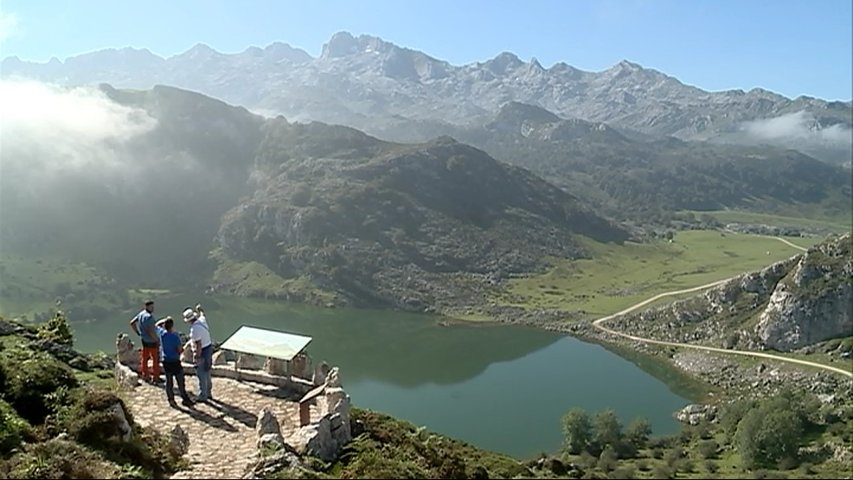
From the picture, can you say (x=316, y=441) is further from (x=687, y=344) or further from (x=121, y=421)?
(x=687, y=344)

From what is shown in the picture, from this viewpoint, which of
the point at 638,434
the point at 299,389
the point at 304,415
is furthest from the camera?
the point at 638,434

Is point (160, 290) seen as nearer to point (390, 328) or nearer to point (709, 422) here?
point (390, 328)

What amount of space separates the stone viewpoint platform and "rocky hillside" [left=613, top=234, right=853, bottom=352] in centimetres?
12203

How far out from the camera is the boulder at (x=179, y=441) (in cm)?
1678

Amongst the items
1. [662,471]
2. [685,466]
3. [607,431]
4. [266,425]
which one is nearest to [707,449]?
[685,466]

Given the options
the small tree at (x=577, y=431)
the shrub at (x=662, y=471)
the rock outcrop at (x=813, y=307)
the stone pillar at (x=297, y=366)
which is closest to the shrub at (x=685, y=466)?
the shrub at (x=662, y=471)

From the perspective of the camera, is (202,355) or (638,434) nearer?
(202,355)

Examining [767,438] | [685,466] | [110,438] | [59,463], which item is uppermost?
[59,463]

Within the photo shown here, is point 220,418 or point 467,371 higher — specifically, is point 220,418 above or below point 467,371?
above

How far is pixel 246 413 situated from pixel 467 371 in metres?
104

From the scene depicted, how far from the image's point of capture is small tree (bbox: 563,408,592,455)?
80188 mm

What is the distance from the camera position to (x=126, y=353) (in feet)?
81.5

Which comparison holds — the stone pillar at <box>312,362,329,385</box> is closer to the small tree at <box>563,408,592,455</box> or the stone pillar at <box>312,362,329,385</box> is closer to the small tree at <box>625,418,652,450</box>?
the small tree at <box>563,408,592,455</box>

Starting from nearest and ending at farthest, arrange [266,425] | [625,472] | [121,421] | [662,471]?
[121,421] < [266,425] < [625,472] < [662,471]
